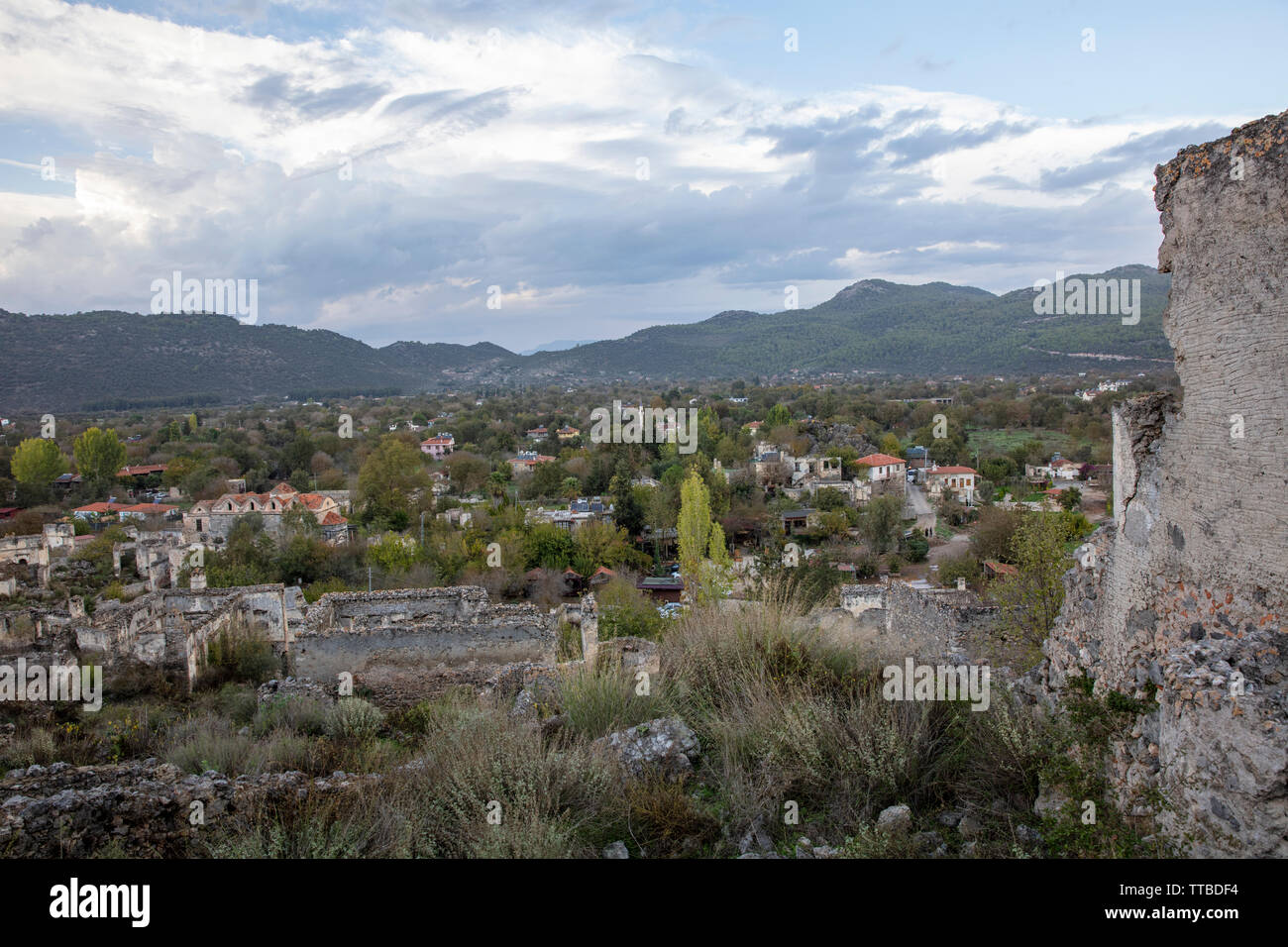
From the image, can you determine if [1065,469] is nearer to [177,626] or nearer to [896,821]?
[177,626]

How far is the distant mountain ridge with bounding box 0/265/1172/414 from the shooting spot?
264ft

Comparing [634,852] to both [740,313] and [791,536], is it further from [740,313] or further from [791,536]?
[740,313]

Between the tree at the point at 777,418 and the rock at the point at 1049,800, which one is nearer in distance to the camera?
the rock at the point at 1049,800

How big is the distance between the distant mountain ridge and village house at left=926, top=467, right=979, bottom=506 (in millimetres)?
36960

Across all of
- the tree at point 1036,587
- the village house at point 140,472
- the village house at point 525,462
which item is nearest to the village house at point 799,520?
the village house at point 525,462

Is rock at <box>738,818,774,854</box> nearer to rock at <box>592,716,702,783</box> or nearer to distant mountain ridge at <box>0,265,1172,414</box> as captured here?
rock at <box>592,716,702,783</box>

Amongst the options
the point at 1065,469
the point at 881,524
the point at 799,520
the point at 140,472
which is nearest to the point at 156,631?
the point at 881,524

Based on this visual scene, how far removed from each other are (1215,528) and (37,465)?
5153 centimetres

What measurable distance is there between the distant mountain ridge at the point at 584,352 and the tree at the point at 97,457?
3915 centimetres

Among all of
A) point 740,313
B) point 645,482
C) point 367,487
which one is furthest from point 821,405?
point 740,313

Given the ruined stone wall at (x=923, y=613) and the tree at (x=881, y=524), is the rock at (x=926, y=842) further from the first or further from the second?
the tree at (x=881, y=524)

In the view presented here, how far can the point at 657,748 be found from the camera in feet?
16.7

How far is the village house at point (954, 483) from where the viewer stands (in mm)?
39812

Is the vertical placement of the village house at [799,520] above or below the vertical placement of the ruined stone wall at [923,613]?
below
